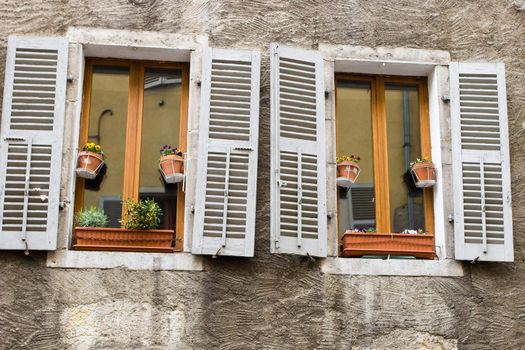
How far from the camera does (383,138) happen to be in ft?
28.7

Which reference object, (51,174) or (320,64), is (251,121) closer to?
(320,64)

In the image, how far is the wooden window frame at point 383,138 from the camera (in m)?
8.55

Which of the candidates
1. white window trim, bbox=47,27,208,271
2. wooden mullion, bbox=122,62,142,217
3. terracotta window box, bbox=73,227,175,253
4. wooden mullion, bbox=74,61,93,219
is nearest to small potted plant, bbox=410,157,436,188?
white window trim, bbox=47,27,208,271

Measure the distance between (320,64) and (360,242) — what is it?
1.54 m

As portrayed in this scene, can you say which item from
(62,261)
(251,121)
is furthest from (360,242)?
(62,261)

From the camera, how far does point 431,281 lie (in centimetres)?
809

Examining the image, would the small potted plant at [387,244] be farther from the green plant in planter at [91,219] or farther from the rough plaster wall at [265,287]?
the green plant in planter at [91,219]

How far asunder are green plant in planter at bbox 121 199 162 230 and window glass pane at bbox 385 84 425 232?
2043mm

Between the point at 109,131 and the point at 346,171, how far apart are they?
2023 millimetres

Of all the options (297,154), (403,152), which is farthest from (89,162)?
(403,152)

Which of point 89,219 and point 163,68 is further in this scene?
point 163,68

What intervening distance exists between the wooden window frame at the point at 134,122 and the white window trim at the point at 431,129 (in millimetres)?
1209

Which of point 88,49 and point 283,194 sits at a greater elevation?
point 88,49

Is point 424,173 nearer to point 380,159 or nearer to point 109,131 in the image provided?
point 380,159
